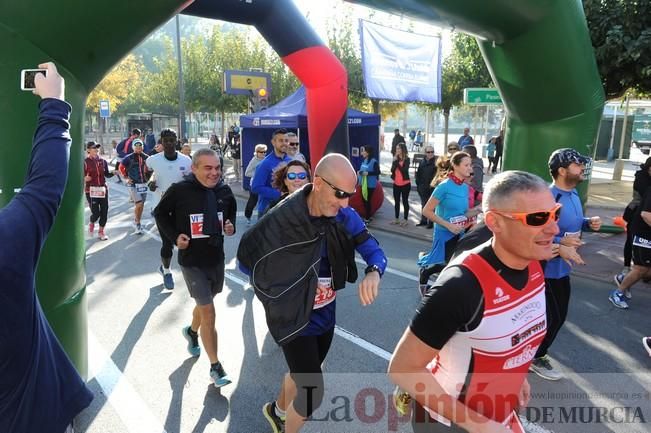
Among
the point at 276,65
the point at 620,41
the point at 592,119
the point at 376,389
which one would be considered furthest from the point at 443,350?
the point at 276,65

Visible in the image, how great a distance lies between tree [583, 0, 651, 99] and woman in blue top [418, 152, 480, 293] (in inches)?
231

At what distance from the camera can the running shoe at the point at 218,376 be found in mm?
3814

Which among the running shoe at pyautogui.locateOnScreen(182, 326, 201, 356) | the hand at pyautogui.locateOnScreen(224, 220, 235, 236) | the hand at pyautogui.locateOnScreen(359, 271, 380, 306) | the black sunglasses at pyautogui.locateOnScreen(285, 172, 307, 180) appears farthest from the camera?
the running shoe at pyautogui.locateOnScreen(182, 326, 201, 356)

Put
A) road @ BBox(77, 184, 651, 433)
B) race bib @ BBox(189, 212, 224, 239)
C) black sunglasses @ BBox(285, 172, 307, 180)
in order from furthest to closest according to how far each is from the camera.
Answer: race bib @ BBox(189, 212, 224, 239) < black sunglasses @ BBox(285, 172, 307, 180) < road @ BBox(77, 184, 651, 433)

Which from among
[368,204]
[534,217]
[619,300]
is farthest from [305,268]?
[368,204]

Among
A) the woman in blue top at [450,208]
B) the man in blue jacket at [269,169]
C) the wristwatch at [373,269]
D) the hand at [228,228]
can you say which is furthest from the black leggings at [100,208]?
the wristwatch at [373,269]

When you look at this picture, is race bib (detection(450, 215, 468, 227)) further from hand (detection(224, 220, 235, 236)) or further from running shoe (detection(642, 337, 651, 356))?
hand (detection(224, 220, 235, 236))

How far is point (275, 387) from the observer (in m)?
3.90

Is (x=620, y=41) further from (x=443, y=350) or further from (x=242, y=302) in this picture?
(x=443, y=350)

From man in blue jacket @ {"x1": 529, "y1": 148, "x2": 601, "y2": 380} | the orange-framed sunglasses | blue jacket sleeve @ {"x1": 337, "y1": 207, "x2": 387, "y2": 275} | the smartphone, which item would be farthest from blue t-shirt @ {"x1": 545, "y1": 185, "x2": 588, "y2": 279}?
the smartphone

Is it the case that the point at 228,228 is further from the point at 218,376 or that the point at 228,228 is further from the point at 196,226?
the point at 218,376

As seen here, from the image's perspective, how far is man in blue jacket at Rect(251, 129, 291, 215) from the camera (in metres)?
5.47

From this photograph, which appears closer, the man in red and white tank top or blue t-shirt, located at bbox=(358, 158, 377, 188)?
the man in red and white tank top

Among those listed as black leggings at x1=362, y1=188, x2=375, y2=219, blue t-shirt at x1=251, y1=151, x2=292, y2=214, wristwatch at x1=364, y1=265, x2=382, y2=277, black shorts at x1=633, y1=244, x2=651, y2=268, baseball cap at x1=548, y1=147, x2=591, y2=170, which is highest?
baseball cap at x1=548, y1=147, x2=591, y2=170
